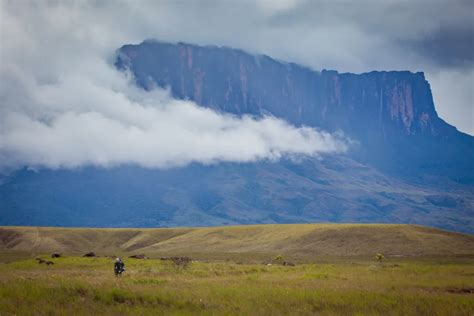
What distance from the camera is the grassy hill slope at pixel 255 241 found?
359 feet

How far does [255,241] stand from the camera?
5221 inches

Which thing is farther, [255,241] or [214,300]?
[255,241]

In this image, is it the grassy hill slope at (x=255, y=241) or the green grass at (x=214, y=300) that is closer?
the green grass at (x=214, y=300)

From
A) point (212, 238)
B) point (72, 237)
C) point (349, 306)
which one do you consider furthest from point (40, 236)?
point (349, 306)

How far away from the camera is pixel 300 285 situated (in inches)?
1374

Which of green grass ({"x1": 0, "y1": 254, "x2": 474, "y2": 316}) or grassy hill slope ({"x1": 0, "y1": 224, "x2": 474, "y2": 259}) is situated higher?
grassy hill slope ({"x1": 0, "y1": 224, "x2": 474, "y2": 259})

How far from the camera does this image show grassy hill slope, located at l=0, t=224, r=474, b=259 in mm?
109500

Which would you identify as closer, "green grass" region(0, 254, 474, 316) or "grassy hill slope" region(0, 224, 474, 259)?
"green grass" region(0, 254, 474, 316)

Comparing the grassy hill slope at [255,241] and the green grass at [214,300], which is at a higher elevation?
the grassy hill slope at [255,241]

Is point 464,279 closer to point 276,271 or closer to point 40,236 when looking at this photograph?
point 276,271

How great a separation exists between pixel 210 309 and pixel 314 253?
8660 centimetres

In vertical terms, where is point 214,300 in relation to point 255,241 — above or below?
below

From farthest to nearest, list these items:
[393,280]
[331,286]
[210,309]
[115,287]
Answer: [393,280], [331,286], [115,287], [210,309]

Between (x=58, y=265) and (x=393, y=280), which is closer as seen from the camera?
(x=393, y=280)
